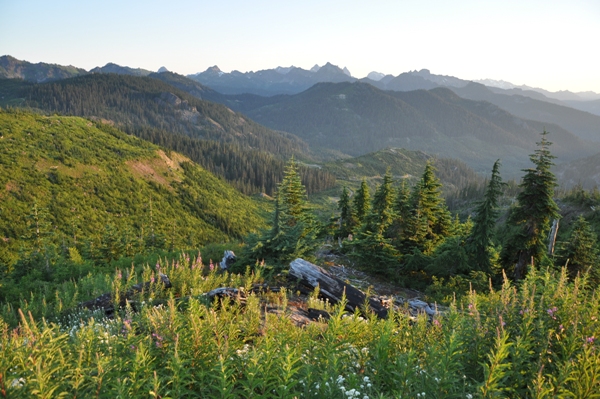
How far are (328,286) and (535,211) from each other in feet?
42.9

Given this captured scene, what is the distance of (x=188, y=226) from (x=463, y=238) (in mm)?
62687

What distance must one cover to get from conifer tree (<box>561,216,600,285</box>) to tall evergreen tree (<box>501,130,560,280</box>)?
140 centimetres

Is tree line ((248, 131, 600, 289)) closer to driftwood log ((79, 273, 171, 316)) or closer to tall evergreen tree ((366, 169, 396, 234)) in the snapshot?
tall evergreen tree ((366, 169, 396, 234))

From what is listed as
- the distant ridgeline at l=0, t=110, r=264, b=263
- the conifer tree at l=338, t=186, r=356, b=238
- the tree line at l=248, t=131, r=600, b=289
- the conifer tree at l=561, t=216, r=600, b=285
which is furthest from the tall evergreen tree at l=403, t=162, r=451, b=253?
the distant ridgeline at l=0, t=110, r=264, b=263

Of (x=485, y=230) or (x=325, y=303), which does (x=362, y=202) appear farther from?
(x=325, y=303)

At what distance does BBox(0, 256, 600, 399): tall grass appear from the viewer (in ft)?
10.1

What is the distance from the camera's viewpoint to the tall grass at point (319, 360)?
10.1ft

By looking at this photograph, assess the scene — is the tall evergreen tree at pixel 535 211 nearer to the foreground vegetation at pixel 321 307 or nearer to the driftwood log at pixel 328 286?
the foreground vegetation at pixel 321 307

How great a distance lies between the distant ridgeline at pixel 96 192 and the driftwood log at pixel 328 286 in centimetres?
2252

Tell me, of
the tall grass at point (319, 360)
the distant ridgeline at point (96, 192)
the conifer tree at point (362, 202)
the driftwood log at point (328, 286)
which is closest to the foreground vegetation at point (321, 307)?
the tall grass at point (319, 360)

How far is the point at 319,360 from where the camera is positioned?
4027 mm

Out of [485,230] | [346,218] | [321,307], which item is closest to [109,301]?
[321,307]

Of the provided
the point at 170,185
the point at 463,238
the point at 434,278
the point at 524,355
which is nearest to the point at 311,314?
the point at 524,355

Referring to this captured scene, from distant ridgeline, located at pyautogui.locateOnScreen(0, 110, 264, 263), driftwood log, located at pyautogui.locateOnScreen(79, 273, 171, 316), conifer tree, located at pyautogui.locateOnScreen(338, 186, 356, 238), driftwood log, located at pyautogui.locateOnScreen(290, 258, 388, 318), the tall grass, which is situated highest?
the tall grass
